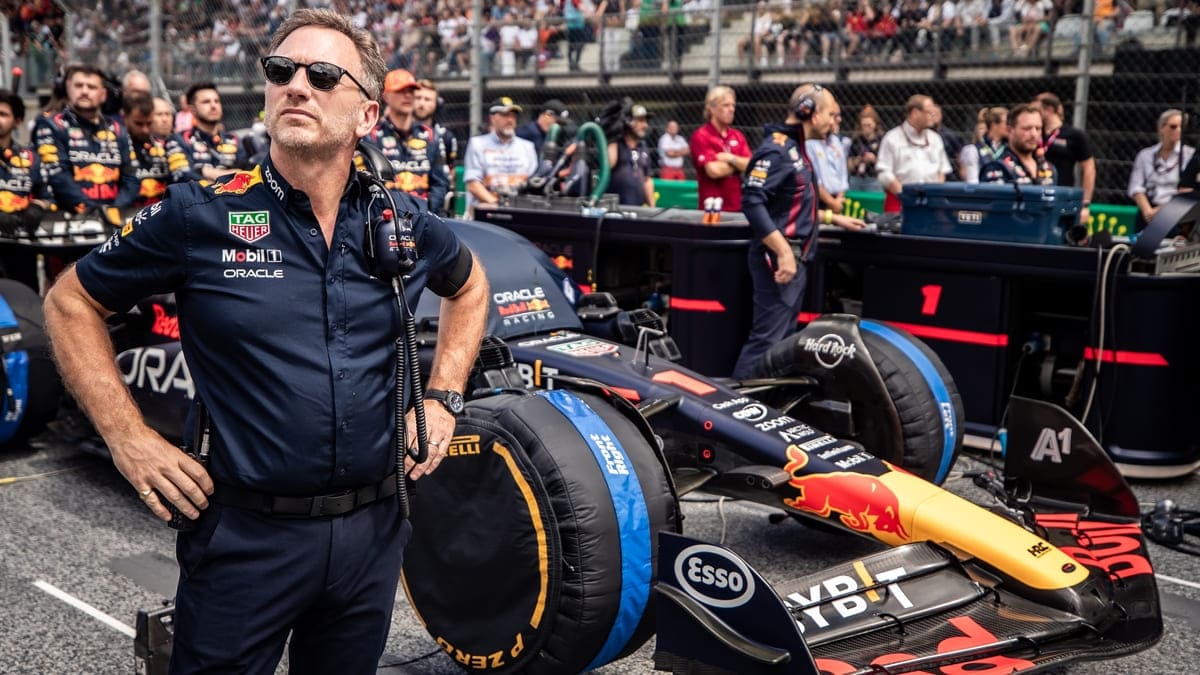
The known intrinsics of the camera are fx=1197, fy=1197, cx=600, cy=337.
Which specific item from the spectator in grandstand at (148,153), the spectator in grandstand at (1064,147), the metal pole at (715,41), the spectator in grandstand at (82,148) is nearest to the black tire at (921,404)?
the spectator in grandstand at (1064,147)

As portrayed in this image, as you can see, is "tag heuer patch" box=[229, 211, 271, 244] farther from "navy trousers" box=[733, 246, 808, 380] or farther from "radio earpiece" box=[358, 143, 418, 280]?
"navy trousers" box=[733, 246, 808, 380]

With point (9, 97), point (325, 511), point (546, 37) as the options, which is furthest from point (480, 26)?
point (325, 511)

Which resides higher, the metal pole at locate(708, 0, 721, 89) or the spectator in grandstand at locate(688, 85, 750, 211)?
the metal pole at locate(708, 0, 721, 89)

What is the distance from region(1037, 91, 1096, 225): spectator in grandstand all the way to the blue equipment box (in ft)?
8.78

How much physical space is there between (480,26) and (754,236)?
7.62m

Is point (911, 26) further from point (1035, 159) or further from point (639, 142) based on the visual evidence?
point (1035, 159)

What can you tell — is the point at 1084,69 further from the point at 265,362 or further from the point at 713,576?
the point at 265,362

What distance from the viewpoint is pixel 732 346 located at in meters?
6.88

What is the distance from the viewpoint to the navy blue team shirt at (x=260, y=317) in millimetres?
2086

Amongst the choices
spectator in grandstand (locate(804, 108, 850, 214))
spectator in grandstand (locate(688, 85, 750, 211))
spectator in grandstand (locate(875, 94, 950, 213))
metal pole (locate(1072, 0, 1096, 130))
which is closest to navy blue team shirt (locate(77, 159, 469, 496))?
spectator in grandstand (locate(804, 108, 850, 214))

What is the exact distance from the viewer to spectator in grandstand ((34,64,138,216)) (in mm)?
7340

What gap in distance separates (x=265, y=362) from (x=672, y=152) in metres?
11.5

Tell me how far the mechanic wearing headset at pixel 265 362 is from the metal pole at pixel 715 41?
970 centimetres

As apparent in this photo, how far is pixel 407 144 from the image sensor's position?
7.36m
